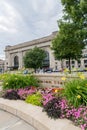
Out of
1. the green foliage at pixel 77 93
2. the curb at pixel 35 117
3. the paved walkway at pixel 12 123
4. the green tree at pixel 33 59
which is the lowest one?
the paved walkway at pixel 12 123

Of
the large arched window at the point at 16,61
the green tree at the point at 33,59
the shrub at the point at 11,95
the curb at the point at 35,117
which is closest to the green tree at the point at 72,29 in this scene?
the shrub at the point at 11,95

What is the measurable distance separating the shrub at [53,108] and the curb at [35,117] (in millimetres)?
127

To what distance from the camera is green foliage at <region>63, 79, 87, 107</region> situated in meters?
4.41

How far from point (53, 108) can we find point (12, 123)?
1.15m

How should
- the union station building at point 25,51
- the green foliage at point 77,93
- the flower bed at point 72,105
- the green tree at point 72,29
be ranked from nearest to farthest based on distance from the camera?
the flower bed at point 72,105
the green foliage at point 77,93
the green tree at point 72,29
the union station building at point 25,51

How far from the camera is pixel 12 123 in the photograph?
15.8ft

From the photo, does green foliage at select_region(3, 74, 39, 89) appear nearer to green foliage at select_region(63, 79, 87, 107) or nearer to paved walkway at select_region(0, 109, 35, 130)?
paved walkway at select_region(0, 109, 35, 130)

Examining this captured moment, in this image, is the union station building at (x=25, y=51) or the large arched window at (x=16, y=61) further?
the large arched window at (x=16, y=61)

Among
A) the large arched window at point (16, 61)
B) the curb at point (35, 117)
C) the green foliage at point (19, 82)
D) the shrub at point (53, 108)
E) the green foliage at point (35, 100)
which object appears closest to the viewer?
the curb at point (35, 117)

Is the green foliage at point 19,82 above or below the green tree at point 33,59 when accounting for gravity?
below

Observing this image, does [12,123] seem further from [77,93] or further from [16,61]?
[16,61]

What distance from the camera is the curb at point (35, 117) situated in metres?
3.78

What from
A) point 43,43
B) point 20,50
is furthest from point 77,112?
point 20,50

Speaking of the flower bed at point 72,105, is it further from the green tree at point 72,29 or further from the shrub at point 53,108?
the green tree at point 72,29
